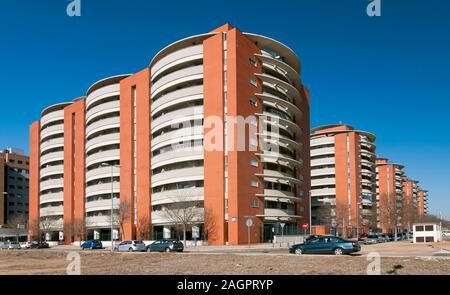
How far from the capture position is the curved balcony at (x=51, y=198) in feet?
342

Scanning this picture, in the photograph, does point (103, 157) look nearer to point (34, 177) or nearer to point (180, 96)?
point (180, 96)

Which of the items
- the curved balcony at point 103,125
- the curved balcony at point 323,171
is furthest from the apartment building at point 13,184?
the curved balcony at point 323,171

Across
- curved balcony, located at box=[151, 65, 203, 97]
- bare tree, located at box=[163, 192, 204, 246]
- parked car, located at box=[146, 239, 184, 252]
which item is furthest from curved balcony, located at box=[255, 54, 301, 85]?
parked car, located at box=[146, 239, 184, 252]

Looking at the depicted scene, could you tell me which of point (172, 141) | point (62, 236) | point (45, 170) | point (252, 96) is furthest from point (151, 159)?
point (45, 170)

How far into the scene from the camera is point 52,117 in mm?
109188

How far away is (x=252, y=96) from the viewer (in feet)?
230

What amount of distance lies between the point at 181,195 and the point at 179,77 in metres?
18.2

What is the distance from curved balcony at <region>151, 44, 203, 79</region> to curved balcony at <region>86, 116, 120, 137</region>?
1588 cm

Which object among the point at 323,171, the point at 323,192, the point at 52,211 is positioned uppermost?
the point at 323,171

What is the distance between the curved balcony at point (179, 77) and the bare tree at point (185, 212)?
57.6 ft

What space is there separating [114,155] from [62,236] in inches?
966

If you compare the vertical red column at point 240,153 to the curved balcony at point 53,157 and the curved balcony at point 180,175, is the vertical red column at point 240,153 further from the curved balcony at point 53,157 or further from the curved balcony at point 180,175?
the curved balcony at point 53,157

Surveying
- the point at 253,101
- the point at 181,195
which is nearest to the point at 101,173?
the point at 181,195

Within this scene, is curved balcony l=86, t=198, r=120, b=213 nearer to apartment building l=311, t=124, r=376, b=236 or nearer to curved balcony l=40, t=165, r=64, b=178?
curved balcony l=40, t=165, r=64, b=178
